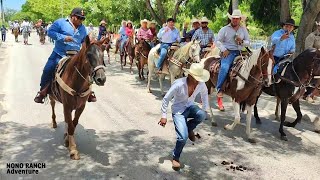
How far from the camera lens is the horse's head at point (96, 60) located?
588 centimetres

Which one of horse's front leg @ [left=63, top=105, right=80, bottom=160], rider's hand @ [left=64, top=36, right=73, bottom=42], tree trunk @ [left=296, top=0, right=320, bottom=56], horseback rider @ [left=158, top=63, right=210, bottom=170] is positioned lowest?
horse's front leg @ [left=63, top=105, right=80, bottom=160]

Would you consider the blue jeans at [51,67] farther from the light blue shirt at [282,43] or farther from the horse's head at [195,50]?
the light blue shirt at [282,43]

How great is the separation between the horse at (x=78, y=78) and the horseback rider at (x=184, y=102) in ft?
3.78

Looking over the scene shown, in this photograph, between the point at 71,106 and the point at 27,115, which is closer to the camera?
the point at 71,106

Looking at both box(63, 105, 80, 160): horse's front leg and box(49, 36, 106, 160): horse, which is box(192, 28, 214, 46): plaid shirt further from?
box(63, 105, 80, 160): horse's front leg

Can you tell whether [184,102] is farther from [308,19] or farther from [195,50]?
[308,19]

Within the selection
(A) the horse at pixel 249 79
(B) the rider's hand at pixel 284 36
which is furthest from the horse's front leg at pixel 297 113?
(B) the rider's hand at pixel 284 36

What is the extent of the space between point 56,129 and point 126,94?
4.16 metres

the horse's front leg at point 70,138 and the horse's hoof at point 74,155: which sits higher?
the horse's front leg at point 70,138

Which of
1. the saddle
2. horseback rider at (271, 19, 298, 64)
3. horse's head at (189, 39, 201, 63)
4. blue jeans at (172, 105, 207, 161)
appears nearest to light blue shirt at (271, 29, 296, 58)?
horseback rider at (271, 19, 298, 64)

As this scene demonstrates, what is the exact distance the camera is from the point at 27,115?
9094 mm

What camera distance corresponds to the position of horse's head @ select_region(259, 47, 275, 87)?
7371mm

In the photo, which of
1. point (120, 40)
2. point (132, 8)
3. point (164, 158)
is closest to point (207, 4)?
point (120, 40)

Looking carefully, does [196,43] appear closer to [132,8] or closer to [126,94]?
[126,94]
